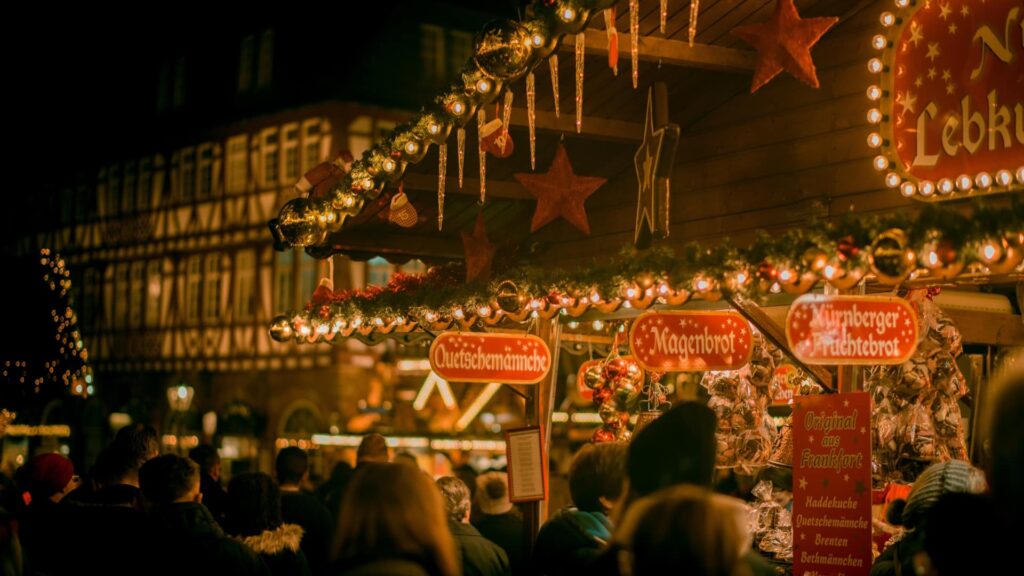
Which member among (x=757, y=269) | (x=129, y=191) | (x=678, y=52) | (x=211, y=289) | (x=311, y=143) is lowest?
(x=757, y=269)

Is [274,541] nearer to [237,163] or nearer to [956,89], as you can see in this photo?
[956,89]

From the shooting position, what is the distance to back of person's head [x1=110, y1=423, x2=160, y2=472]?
6.23 metres

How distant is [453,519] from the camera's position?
5512 millimetres

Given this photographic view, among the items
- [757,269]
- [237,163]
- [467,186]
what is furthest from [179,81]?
[757,269]

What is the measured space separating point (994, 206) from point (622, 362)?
168 inches

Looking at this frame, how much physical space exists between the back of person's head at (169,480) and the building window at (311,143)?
24.5m

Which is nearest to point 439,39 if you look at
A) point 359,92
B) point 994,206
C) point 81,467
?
point 359,92

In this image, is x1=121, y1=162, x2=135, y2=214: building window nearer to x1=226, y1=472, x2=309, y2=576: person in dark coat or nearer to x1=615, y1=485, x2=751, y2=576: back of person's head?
x1=226, y1=472, x2=309, y2=576: person in dark coat

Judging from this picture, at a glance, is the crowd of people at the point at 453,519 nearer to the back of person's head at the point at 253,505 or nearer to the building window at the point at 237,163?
the back of person's head at the point at 253,505

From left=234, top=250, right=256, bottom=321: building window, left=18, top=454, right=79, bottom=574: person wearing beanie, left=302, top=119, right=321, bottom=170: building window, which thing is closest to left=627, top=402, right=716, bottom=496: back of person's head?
left=18, top=454, right=79, bottom=574: person wearing beanie

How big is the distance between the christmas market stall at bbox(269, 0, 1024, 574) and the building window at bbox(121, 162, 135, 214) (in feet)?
87.5

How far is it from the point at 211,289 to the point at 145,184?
17.1 feet

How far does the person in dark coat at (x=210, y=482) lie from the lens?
7951 millimetres

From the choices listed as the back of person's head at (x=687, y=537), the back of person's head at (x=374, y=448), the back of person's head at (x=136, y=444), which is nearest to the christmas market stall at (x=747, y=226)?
the back of person's head at (x=374, y=448)
